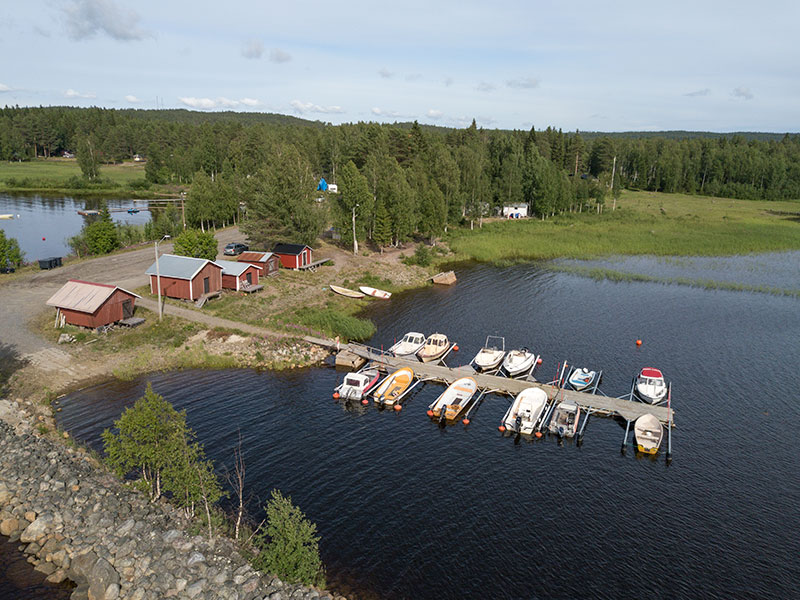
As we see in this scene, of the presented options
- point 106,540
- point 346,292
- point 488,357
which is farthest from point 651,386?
point 106,540

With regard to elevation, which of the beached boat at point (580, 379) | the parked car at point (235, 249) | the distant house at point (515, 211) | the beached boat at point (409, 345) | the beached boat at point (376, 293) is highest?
the distant house at point (515, 211)

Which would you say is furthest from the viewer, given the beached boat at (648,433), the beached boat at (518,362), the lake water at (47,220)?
the lake water at (47,220)

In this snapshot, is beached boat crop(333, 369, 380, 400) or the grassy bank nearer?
beached boat crop(333, 369, 380, 400)

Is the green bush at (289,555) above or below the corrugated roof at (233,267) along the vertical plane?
below

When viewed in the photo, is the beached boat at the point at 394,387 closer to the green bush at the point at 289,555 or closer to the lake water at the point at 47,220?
the green bush at the point at 289,555

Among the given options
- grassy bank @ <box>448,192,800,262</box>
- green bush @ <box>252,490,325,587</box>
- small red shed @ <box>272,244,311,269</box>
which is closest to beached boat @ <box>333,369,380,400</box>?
green bush @ <box>252,490,325,587</box>

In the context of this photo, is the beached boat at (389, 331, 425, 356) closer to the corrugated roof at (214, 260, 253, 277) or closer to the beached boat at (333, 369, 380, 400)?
the beached boat at (333, 369, 380, 400)

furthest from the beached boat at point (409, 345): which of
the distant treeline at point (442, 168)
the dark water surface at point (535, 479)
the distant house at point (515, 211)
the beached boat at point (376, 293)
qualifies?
the distant house at point (515, 211)

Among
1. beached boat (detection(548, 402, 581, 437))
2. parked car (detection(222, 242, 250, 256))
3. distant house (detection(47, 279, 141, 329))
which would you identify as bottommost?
beached boat (detection(548, 402, 581, 437))
